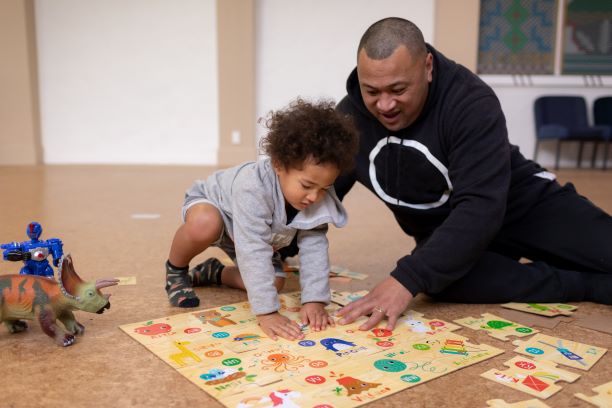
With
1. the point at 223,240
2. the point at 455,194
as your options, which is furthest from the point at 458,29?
the point at 223,240

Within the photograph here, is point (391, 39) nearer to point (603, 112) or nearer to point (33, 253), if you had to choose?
point (33, 253)

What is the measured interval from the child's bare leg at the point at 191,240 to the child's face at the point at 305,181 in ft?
0.79

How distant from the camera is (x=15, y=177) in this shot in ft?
16.0

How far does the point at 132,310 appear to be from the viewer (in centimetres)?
155

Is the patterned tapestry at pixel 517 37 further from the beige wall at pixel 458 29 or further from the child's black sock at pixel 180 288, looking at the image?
the child's black sock at pixel 180 288

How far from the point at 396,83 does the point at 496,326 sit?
2.19ft

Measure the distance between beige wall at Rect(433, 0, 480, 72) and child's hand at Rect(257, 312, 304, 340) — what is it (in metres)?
5.10

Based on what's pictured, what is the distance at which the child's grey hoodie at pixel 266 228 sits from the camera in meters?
1.41

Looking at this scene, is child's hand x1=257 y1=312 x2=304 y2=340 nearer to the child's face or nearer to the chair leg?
the child's face

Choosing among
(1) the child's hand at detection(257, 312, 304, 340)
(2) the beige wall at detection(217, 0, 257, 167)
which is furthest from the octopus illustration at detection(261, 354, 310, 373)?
(2) the beige wall at detection(217, 0, 257, 167)

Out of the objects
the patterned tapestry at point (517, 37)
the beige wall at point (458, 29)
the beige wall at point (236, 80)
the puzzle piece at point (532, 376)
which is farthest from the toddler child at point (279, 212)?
the patterned tapestry at point (517, 37)

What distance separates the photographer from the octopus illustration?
45.5 inches

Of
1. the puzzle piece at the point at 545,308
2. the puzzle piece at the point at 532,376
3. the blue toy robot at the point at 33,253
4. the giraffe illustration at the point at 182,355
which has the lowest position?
the puzzle piece at the point at 545,308

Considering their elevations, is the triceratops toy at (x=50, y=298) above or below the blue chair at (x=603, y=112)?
below
